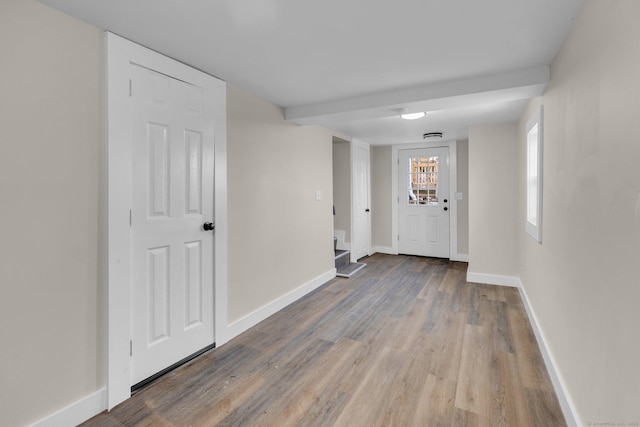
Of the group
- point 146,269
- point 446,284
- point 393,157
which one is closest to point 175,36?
point 146,269

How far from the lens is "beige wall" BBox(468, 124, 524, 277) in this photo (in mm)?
4039

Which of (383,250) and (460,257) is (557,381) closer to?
(460,257)

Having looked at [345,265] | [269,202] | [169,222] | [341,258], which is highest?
[269,202]

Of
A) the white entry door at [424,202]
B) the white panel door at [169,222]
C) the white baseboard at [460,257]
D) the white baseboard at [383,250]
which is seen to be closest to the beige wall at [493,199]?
the white baseboard at [460,257]

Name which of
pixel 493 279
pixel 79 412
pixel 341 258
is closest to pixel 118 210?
pixel 79 412

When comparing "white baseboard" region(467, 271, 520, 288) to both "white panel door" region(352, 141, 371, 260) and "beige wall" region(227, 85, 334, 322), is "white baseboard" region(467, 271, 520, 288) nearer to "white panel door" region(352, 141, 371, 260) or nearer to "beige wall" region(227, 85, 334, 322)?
"white panel door" region(352, 141, 371, 260)

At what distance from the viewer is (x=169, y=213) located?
7.20ft

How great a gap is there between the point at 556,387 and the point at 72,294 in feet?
9.28

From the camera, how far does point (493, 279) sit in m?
4.21

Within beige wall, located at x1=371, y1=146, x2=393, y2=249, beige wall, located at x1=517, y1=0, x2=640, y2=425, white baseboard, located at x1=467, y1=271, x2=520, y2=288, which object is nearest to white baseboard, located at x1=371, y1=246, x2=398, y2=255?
beige wall, located at x1=371, y1=146, x2=393, y2=249

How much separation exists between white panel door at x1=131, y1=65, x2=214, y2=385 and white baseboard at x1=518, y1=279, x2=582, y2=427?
7.65 ft

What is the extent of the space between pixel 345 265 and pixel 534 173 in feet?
9.60

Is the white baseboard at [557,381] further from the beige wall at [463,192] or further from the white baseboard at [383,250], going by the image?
the white baseboard at [383,250]

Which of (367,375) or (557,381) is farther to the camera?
(367,375)
